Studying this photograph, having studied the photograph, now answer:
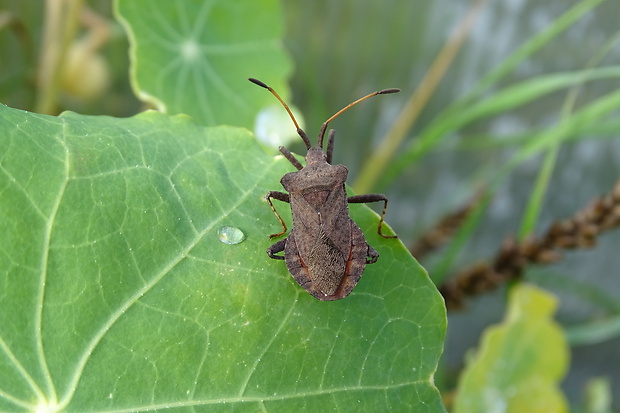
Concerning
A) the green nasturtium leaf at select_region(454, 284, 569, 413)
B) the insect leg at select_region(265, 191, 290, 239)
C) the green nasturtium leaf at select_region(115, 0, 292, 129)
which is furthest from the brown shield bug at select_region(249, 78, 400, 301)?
the green nasturtium leaf at select_region(454, 284, 569, 413)

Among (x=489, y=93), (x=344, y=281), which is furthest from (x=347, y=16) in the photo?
(x=344, y=281)

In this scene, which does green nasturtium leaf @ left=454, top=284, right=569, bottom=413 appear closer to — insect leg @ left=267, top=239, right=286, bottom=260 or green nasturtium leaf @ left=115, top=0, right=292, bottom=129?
insect leg @ left=267, top=239, right=286, bottom=260

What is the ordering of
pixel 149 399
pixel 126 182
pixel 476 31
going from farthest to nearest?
1. pixel 476 31
2. pixel 126 182
3. pixel 149 399

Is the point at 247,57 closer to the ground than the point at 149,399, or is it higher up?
higher up

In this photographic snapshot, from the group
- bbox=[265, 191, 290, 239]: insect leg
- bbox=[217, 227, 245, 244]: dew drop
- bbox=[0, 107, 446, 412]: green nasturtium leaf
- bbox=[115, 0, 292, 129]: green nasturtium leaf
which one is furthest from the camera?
bbox=[115, 0, 292, 129]: green nasturtium leaf

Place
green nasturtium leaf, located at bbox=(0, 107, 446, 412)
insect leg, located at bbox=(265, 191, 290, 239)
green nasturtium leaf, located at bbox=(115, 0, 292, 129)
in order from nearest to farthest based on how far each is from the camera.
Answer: green nasturtium leaf, located at bbox=(0, 107, 446, 412), insect leg, located at bbox=(265, 191, 290, 239), green nasturtium leaf, located at bbox=(115, 0, 292, 129)

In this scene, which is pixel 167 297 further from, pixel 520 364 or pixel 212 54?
pixel 520 364

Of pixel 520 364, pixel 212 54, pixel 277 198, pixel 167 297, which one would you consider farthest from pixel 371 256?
pixel 212 54

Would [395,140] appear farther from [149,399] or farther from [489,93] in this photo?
[149,399]
